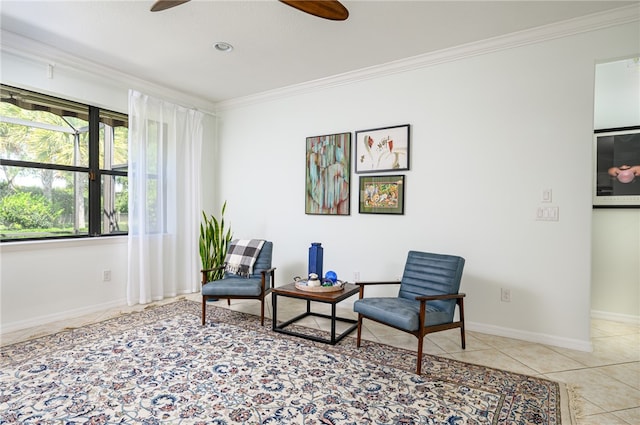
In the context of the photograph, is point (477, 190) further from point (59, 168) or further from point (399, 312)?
point (59, 168)

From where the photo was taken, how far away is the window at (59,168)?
10.9 feet

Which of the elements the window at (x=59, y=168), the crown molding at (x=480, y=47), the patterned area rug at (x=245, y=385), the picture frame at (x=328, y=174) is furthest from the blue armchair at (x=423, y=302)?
the window at (x=59, y=168)

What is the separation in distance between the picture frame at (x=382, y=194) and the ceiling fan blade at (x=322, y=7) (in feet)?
→ 6.16

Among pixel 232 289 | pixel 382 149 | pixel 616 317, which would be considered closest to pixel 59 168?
pixel 232 289

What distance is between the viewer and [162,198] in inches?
172

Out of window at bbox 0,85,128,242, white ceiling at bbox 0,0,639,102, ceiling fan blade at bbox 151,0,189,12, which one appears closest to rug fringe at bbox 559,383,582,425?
white ceiling at bbox 0,0,639,102

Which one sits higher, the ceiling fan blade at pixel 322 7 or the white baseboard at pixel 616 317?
the ceiling fan blade at pixel 322 7

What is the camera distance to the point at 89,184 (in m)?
3.89

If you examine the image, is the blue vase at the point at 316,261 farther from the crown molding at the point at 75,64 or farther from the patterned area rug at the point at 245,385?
the crown molding at the point at 75,64

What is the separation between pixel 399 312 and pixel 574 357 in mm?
1539

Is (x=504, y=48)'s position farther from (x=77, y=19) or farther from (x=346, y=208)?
(x=77, y=19)

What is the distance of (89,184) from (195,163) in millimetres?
1334

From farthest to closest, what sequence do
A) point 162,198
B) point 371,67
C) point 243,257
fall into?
1. point 162,198
2. point 243,257
3. point 371,67

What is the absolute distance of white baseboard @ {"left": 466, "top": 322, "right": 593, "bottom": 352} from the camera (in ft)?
9.46
